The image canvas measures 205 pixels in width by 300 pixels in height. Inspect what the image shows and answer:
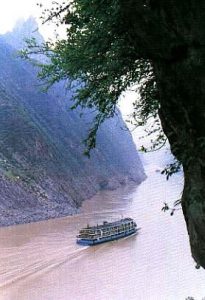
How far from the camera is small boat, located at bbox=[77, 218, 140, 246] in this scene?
4053cm

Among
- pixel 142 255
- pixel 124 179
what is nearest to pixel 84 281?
pixel 142 255

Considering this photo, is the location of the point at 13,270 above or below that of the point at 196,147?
above

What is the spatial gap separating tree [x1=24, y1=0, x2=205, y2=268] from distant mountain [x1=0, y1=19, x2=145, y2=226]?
111ft

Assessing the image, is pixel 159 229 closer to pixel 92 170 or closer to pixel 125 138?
pixel 92 170

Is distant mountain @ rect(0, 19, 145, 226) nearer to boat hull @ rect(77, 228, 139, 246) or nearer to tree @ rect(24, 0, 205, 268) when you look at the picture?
boat hull @ rect(77, 228, 139, 246)

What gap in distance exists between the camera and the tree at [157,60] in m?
4.78

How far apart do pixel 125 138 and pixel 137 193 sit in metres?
53.3

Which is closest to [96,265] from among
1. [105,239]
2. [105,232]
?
[105,239]

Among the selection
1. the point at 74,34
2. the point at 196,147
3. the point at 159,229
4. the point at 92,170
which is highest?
the point at 92,170

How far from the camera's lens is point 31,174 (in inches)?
2628

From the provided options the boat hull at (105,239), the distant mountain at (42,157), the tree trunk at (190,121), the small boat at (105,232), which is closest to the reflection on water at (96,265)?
the boat hull at (105,239)

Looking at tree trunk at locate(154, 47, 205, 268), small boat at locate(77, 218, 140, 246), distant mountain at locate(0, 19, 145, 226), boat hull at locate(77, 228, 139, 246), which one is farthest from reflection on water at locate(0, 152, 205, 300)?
tree trunk at locate(154, 47, 205, 268)

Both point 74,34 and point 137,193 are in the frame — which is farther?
point 137,193

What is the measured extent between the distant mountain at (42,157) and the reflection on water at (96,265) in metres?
6.55
